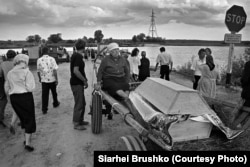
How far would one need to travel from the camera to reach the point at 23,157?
3.62 metres

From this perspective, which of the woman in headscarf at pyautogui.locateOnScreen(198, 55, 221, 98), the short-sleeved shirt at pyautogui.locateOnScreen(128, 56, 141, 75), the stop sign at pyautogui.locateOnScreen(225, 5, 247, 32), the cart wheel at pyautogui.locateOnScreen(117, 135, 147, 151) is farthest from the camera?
the short-sleeved shirt at pyautogui.locateOnScreen(128, 56, 141, 75)

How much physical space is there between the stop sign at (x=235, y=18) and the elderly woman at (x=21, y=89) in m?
7.33

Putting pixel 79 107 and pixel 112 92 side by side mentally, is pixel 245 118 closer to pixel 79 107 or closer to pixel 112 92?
pixel 112 92

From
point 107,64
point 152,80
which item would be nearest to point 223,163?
point 152,80

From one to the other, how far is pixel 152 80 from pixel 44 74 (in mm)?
3578

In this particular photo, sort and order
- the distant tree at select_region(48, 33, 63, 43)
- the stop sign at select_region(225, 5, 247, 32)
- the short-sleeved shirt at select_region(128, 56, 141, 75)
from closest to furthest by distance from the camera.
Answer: the stop sign at select_region(225, 5, 247, 32) → the short-sleeved shirt at select_region(128, 56, 141, 75) → the distant tree at select_region(48, 33, 63, 43)

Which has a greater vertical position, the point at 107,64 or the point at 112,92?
the point at 107,64

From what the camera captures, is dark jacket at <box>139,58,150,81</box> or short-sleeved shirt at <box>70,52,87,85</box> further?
dark jacket at <box>139,58,150,81</box>

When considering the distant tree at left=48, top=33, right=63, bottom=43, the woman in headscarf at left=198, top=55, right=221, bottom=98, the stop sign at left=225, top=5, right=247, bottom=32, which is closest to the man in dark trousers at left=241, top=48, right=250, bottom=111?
the woman in headscarf at left=198, top=55, right=221, bottom=98

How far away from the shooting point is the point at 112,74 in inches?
173

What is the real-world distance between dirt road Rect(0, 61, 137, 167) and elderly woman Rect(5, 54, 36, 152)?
332 mm

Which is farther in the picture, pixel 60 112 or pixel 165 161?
pixel 60 112

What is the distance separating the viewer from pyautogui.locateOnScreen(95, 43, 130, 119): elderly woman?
431 centimetres

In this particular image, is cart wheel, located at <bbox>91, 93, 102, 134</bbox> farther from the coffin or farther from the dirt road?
the coffin
